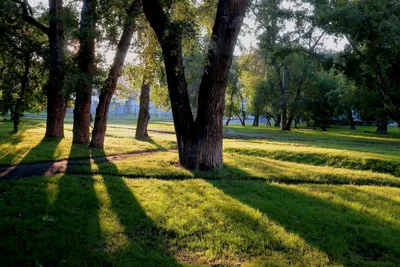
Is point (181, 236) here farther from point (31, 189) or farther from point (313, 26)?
point (313, 26)

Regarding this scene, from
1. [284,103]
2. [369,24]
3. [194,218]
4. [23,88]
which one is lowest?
[194,218]

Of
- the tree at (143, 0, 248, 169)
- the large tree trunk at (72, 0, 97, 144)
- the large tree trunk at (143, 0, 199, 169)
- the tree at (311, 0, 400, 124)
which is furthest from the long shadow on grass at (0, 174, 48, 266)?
the tree at (311, 0, 400, 124)

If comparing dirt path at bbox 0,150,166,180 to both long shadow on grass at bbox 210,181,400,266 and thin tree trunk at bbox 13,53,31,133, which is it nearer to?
long shadow on grass at bbox 210,181,400,266

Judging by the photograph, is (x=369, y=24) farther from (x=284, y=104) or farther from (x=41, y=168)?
(x=284, y=104)

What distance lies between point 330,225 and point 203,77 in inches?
211

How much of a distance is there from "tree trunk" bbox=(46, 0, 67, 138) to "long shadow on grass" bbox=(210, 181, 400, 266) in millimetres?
10338

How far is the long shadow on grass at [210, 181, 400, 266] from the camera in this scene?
4.89m

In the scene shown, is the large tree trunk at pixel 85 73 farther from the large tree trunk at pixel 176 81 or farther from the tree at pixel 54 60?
the large tree trunk at pixel 176 81

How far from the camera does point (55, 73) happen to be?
15039mm

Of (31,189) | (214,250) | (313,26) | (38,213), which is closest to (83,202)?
(38,213)

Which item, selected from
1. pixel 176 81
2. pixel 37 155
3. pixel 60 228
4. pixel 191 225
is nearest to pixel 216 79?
pixel 176 81

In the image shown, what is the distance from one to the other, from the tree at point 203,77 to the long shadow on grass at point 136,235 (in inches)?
113

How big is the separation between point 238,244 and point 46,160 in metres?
8.18

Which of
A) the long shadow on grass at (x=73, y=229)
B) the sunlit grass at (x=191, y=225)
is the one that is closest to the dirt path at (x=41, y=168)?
the sunlit grass at (x=191, y=225)
